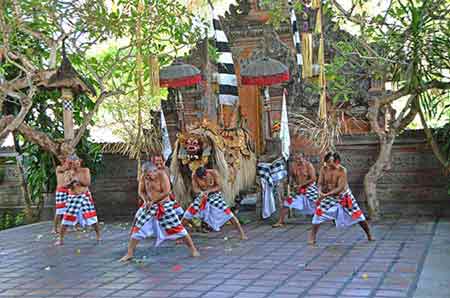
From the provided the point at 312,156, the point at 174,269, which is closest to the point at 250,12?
the point at 312,156

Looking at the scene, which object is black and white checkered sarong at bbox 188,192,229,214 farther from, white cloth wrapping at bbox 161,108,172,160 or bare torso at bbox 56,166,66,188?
bare torso at bbox 56,166,66,188

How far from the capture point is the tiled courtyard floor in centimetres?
595

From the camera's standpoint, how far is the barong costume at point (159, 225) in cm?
763

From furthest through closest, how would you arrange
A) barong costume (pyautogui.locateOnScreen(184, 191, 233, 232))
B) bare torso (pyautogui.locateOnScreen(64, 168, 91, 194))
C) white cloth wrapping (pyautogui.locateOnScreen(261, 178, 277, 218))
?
white cloth wrapping (pyautogui.locateOnScreen(261, 178, 277, 218)), bare torso (pyautogui.locateOnScreen(64, 168, 91, 194)), barong costume (pyautogui.locateOnScreen(184, 191, 233, 232))

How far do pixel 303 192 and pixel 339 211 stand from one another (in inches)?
78.4

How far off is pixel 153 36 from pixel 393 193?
16.0 ft

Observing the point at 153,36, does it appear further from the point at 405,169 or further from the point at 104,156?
the point at 405,169

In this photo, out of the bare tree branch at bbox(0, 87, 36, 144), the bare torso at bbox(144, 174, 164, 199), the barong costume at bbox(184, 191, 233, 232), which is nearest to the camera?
the bare tree branch at bbox(0, 87, 36, 144)

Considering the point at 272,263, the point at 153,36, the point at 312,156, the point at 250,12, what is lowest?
the point at 272,263

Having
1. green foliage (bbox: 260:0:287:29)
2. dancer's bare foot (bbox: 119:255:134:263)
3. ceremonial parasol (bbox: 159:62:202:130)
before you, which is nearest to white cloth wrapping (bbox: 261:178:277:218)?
ceremonial parasol (bbox: 159:62:202:130)

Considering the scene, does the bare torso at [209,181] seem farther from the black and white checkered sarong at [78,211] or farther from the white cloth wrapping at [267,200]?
the white cloth wrapping at [267,200]

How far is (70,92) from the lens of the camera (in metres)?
10.4

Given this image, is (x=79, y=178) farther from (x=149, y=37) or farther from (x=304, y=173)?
(x=304, y=173)

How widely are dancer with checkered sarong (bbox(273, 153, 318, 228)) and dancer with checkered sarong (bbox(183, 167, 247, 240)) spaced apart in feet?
4.37
